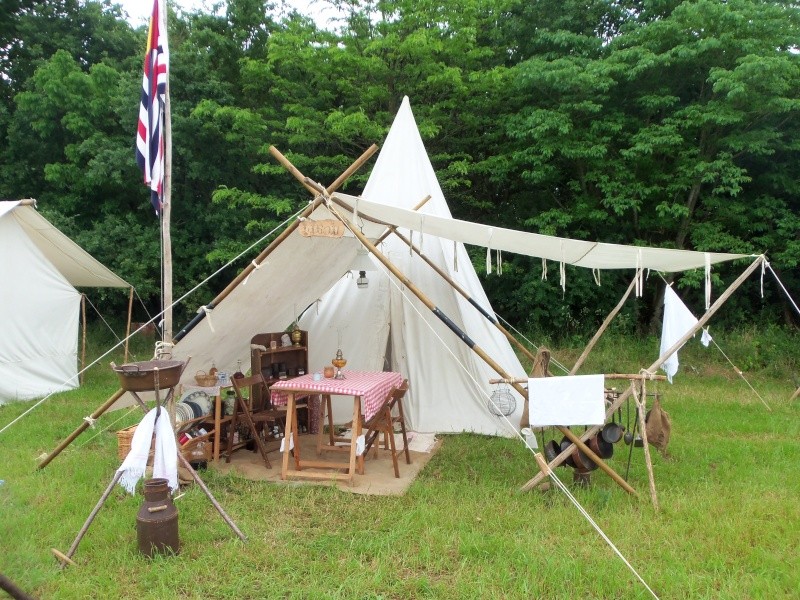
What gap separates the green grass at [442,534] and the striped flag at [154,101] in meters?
1.93

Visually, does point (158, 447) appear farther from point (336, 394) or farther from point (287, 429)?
point (336, 394)

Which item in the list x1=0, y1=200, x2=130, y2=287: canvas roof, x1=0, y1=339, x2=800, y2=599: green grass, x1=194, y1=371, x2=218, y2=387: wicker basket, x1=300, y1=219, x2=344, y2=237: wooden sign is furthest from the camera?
x1=0, y1=200, x2=130, y2=287: canvas roof

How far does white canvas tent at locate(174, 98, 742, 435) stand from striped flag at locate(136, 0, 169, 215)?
0.93 m

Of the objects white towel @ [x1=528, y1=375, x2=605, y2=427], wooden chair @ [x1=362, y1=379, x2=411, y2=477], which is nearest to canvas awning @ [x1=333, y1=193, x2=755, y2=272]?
white towel @ [x1=528, y1=375, x2=605, y2=427]

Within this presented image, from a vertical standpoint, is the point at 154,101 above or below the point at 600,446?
above

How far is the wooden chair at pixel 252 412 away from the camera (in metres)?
4.27

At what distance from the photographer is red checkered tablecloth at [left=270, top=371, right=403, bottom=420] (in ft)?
12.9

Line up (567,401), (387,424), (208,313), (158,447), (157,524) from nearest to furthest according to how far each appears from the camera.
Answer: (157,524)
(158,447)
(567,401)
(208,313)
(387,424)

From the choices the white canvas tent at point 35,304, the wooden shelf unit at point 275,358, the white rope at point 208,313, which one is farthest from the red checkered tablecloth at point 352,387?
the white canvas tent at point 35,304

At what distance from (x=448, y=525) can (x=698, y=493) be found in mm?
1597

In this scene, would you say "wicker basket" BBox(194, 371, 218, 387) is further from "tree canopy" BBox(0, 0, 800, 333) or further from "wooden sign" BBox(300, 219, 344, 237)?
"tree canopy" BBox(0, 0, 800, 333)

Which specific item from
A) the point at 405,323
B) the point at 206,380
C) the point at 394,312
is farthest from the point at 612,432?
the point at 206,380

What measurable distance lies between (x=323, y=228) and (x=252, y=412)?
1.74 m

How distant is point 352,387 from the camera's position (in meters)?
3.95
